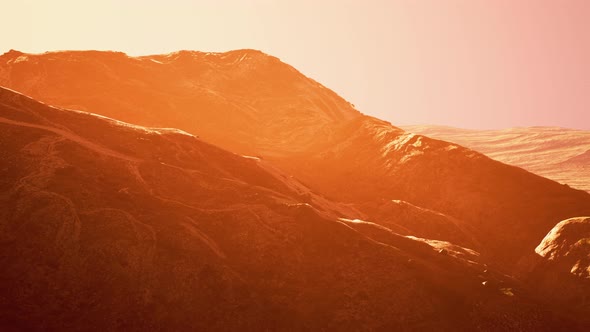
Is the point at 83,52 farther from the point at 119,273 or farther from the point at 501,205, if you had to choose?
the point at 501,205

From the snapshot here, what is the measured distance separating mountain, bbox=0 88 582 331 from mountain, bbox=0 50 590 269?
22.1 meters

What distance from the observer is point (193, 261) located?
130 feet

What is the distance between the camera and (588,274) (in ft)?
152

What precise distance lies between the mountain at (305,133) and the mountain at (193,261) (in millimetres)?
22068

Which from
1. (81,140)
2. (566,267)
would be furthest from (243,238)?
(566,267)

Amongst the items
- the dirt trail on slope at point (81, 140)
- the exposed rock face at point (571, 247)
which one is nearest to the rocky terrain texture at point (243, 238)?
the dirt trail on slope at point (81, 140)

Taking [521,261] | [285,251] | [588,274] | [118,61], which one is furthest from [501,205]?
[118,61]

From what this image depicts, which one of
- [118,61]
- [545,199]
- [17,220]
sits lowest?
[17,220]

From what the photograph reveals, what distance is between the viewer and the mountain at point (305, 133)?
68.8 m

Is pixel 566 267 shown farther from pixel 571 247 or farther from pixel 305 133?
pixel 305 133

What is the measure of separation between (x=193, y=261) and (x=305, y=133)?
7611 centimetres

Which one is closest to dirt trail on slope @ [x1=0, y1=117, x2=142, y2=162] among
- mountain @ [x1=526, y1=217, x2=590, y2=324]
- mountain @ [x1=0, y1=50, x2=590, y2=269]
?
mountain @ [x1=0, y1=50, x2=590, y2=269]

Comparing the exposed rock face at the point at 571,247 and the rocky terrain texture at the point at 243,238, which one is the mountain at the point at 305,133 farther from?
the exposed rock face at the point at 571,247

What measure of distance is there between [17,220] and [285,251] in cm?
2629
